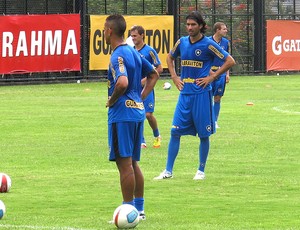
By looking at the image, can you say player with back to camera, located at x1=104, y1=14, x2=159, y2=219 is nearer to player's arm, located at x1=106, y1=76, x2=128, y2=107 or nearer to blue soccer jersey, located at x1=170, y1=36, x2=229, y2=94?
player's arm, located at x1=106, y1=76, x2=128, y2=107

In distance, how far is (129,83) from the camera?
452 inches

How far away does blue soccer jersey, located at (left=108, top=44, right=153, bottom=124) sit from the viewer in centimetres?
1131

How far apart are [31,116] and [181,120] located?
39.3ft

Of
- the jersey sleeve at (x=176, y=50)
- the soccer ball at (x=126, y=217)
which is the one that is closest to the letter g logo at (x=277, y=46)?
the jersey sleeve at (x=176, y=50)

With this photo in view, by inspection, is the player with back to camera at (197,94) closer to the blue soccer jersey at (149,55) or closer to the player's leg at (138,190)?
the blue soccer jersey at (149,55)

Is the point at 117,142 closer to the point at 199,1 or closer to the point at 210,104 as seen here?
the point at 210,104

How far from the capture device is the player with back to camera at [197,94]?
50.8ft

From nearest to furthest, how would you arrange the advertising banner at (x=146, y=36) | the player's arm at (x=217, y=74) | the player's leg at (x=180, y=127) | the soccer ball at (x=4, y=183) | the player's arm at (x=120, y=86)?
the player's arm at (x=120, y=86) < the soccer ball at (x=4, y=183) < the player's arm at (x=217, y=74) < the player's leg at (x=180, y=127) < the advertising banner at (x=146, y=36)

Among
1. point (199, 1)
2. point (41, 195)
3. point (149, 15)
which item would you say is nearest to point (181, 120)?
point (41, 195)

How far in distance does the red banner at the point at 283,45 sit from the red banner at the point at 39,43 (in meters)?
10.8

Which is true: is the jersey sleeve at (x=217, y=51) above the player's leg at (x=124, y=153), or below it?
above

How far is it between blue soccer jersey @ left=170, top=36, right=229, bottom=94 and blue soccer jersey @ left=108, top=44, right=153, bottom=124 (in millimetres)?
3987

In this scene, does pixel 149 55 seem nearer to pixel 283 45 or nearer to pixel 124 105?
pixel 124 105

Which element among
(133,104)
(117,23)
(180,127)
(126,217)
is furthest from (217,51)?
(126,217)
